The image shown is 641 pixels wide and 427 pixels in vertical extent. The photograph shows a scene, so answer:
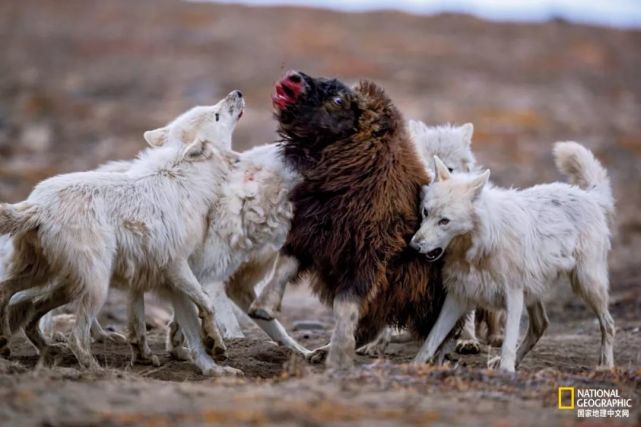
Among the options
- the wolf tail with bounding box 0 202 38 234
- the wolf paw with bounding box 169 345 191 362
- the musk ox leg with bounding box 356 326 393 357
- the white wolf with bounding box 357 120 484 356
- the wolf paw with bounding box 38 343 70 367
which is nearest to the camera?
the wolf tail with bounding box 0 202 38 234

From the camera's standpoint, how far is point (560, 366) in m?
9.91

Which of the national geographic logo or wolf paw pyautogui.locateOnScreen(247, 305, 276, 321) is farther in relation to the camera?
wolf paw pyautogui.locateOnScreen(247, 305, 276, 321)

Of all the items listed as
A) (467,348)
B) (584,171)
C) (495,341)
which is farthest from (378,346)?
(584,171)

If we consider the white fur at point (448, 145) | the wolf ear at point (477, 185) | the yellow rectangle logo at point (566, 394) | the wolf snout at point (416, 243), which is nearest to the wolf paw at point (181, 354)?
the wolf snout at point (416, 243)

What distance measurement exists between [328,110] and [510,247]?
197 cm

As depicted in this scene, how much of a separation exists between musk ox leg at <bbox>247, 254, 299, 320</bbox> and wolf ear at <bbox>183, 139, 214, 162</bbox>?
1.25m

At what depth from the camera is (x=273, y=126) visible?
26469mm

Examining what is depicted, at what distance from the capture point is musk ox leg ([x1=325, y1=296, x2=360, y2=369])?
8.57 m

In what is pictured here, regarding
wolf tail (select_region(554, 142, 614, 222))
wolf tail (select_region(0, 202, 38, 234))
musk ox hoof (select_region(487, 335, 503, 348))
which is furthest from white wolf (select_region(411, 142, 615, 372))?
Answer: wolf tail (select_region(0, 202, 38, 234))

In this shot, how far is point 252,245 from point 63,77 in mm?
24333

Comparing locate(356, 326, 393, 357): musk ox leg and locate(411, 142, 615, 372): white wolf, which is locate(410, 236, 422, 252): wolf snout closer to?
locate(411, 142, 615, 372): white wolf

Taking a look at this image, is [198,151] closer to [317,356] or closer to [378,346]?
[317,356]

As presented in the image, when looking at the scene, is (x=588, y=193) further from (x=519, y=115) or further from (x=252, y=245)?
(x=519, y=115)

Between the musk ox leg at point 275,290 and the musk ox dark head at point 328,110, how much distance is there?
1112 mm
